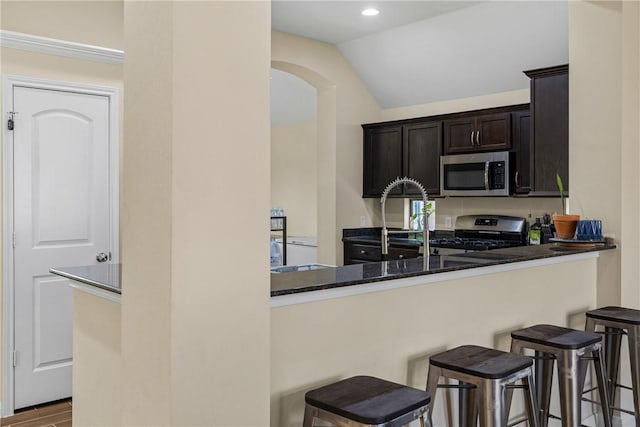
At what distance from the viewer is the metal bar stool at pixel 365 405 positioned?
1605mm

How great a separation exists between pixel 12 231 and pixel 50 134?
66cm

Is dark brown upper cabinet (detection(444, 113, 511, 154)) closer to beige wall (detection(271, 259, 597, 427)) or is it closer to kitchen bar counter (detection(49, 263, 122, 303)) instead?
beige wall (detection(271, 259, 597, 427))

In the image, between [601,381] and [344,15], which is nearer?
[601,381]

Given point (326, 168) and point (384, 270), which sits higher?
point (326, 168)

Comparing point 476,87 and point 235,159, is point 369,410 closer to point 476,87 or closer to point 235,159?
point 235,159

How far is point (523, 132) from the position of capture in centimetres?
480

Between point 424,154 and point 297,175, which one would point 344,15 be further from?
point 297,175

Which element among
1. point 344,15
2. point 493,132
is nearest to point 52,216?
point 344,15

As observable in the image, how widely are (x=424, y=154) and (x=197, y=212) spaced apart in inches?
174

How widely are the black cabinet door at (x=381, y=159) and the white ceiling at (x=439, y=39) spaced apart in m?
0.42

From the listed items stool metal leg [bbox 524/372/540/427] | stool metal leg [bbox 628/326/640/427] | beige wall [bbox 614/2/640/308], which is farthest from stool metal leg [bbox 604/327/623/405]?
stool metal leg [bbox 524/372/540/427]

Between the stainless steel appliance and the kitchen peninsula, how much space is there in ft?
6.77

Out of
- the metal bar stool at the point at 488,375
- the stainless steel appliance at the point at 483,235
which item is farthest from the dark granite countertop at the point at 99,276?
the stainless steel appliance at the point at 483,235

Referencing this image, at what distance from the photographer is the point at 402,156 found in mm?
5766
